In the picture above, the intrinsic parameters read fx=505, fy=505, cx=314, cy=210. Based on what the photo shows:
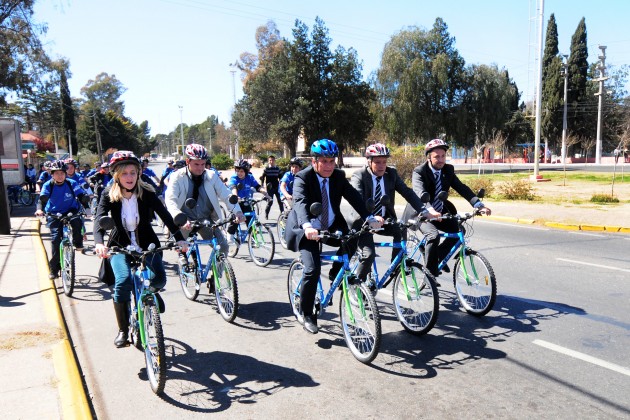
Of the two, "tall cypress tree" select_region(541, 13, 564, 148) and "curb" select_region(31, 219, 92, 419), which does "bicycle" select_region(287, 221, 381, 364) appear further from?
"tall cypress tree" select_region(541, 13, 564, 148)

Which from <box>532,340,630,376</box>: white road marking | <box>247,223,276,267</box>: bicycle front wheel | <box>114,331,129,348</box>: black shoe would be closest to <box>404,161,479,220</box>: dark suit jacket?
<box>532,340,630,376</box>: white road marking

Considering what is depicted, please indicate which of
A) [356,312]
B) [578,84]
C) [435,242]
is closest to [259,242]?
[435,242]

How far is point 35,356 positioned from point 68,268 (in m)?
2.80

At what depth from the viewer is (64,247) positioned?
24.8 feet

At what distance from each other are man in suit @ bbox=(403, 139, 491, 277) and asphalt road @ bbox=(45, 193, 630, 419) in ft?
2.37

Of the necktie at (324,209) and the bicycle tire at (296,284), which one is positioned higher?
the necktie at (324,209)

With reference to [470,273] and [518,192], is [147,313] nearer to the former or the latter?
[470,273]

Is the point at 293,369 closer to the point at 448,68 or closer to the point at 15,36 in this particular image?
the point at 15,36

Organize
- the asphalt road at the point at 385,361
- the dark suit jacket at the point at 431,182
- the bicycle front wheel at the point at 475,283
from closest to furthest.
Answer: the asphalt road at the point at 385,361, the bicycle front wheel at the point at 475,283, the dark suit jacket at the point at 431,182

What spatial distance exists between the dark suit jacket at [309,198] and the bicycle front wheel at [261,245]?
156 inches

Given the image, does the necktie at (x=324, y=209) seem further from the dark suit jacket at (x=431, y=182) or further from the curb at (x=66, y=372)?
the curb at (x=66, y=372)

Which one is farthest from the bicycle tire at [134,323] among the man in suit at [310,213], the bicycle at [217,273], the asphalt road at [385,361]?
the man in suit at [310,213]

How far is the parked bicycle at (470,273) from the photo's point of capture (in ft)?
18.6

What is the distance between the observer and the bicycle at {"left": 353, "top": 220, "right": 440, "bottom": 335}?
5012 millimetres
